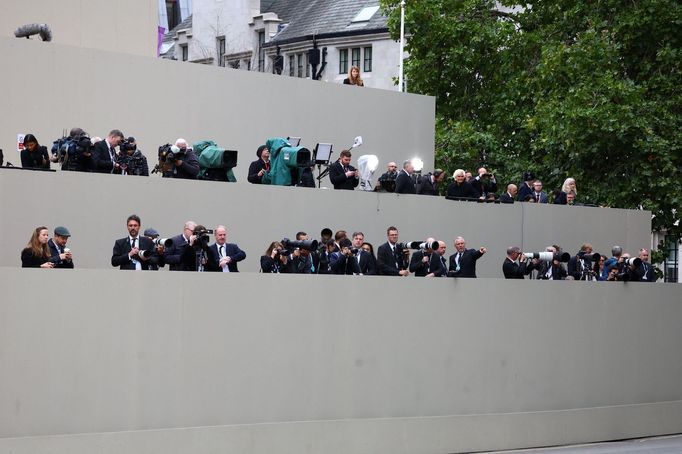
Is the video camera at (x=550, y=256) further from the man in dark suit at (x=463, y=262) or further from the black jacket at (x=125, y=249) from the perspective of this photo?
the black jacket at (x=125, y=249)

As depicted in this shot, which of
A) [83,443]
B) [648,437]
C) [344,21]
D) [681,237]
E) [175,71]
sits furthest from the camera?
[344,21]

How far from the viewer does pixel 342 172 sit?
78.0ft

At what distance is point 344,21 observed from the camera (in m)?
64.1

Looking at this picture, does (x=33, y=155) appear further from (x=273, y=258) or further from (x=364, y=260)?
(x=364, y=260)

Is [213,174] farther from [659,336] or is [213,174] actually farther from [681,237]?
[681,237]

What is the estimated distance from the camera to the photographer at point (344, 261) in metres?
21.5

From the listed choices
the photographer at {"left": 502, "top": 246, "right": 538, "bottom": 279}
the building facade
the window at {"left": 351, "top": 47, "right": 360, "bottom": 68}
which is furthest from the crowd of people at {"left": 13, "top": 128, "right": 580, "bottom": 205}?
the window at {"left": 351, "top": 47, "right": 360, "bottom": 68}

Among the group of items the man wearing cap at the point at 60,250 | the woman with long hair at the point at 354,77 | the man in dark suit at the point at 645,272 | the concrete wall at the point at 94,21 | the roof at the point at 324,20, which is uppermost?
the roof at the point at 324,20

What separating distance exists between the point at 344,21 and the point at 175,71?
3951 centimetres

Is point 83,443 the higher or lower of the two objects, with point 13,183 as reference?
lower

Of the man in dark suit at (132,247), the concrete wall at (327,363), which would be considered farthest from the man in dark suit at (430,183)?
the man in dark suit at (132,247)

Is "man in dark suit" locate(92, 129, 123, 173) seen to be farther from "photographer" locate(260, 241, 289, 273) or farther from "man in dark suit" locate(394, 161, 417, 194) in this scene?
"man in dark suit" locate(394, 161, 417, 194)

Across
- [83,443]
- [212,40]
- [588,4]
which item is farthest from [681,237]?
[212,40]

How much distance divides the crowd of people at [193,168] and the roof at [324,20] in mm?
34942
